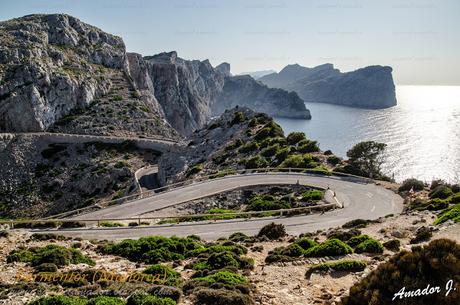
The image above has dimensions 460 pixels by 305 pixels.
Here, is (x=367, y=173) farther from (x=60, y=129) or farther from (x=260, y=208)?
(x=60, y=129)

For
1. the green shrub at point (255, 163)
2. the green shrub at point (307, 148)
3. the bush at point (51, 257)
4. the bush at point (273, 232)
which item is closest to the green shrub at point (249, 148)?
the green shrub at point (255, 163)

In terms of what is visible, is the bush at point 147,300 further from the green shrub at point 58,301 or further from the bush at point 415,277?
the bush at point 415,277

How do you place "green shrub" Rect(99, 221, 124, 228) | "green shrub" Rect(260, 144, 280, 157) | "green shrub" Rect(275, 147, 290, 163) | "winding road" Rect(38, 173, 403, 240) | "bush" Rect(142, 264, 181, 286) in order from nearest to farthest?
1. "bush" Rect(142, 264, 181, 286)
2. "winding road" Rect(38, 173, 403, 240)
3. "green shrub" Rect(99, 221, 124, 228)
4. "green shrub" Rect(275, 147, 290, 163)
5. "green shrub" Rect(260, 144, 280, 157)

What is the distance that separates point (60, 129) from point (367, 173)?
73628 mm

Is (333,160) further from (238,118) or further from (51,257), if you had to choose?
(51,257)

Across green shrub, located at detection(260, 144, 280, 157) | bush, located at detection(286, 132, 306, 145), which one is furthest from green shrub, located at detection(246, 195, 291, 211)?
bush, located at detection(286, 132, 306, 145)

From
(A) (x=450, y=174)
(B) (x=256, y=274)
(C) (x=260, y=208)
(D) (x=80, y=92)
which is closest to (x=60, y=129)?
(D) (x=80, y=92)

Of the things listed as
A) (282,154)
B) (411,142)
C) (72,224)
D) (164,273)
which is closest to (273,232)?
(164,273)

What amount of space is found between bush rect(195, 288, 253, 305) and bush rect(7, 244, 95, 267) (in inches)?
325

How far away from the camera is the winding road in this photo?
3066 centimetres

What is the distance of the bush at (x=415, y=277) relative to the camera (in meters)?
9.88

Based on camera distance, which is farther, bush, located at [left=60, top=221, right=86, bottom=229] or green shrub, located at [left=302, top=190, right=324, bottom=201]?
green shrub, located at [left=302, top=190, right=324, bottom=201]

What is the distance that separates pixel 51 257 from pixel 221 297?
10.3m

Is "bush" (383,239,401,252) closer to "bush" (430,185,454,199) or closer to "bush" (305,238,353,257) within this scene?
"bush" (305,238,353,257)
